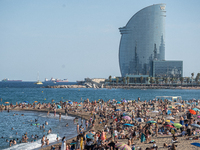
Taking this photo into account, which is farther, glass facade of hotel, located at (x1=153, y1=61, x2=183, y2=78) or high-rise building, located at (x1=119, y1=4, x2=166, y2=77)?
high-rise building, located at (x1=119, y1=4, x2=166, y2=77)

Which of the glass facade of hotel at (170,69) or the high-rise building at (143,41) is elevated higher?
the high-rise building at (143,41)

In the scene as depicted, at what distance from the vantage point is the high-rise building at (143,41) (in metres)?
194

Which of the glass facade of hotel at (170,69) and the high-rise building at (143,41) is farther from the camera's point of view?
the high-rise building at (143,41)

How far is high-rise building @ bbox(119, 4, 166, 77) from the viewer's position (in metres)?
194

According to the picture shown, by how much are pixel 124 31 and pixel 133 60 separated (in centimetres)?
2316

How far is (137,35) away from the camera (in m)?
194

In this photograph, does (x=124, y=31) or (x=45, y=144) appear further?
(x=124, y=31)

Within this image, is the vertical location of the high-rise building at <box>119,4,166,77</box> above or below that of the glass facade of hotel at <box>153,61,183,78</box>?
above

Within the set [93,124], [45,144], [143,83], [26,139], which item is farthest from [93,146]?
[143,83]

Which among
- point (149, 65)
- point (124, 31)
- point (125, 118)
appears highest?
point (124, 31)

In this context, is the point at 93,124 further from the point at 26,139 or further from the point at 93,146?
the point at 93,146

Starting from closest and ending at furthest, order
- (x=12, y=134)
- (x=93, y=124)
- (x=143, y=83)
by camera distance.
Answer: (x=12, y=134)
(x=93, y=124)
(x=143, y=83)

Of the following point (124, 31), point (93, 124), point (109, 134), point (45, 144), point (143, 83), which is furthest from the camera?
point (124, 31)

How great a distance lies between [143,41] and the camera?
19450 centimetres
